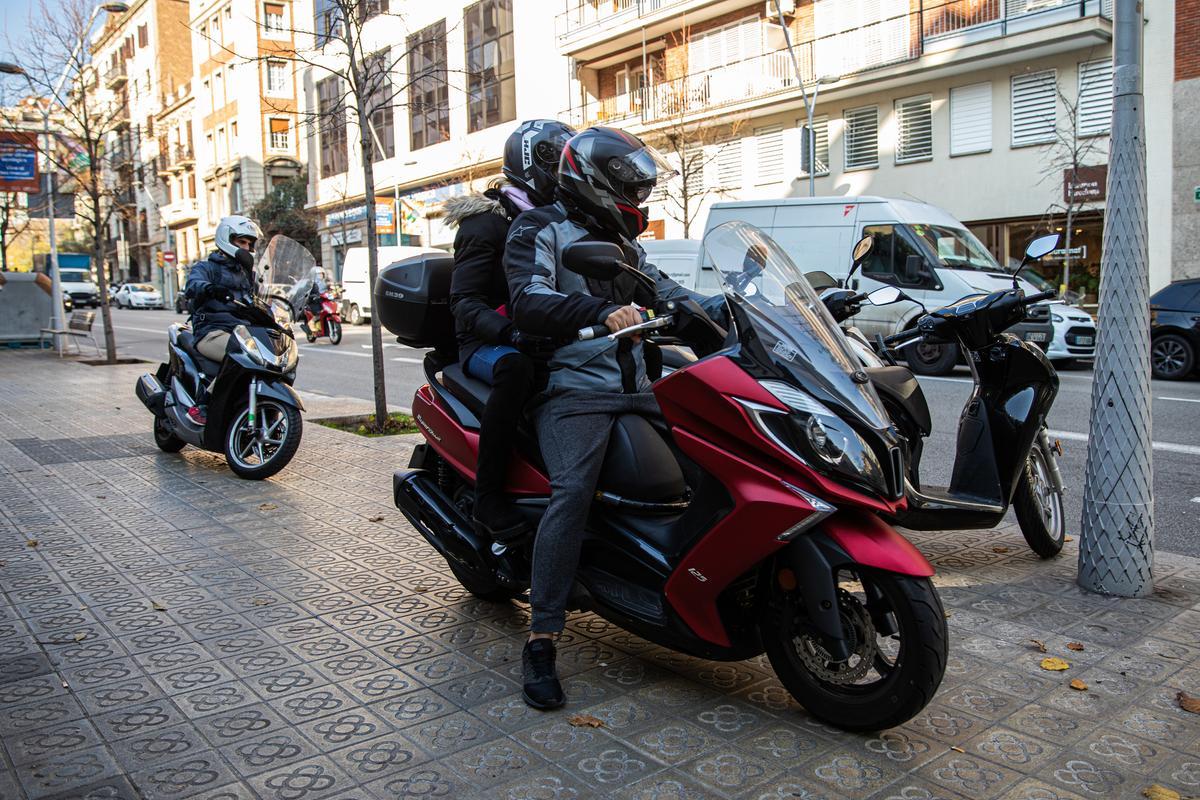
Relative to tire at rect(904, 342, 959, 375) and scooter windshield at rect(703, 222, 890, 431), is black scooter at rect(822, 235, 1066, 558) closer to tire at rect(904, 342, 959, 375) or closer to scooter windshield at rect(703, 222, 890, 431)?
scooter windshield at rect(703, 222, 890, 431)

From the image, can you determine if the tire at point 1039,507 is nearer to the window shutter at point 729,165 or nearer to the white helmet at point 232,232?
the white helmet at point 232,232

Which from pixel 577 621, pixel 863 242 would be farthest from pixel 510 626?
pixel 863 242

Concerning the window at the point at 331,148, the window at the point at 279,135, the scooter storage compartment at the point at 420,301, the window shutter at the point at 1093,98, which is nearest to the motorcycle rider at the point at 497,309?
the scooter storage compartment at the point at 420,301

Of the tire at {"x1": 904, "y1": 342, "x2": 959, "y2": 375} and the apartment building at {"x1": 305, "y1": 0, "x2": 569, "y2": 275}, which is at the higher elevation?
the apartment building at {"x1": 305, "y1": 0, "x2": 569, "y2": 275}

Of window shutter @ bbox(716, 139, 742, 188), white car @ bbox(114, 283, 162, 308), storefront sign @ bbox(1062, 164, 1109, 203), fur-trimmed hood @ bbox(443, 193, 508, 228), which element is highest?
window shutter @ bbox(716, 139, 742, 188)

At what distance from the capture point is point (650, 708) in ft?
11.0

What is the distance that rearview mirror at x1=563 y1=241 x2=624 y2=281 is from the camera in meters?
2.96

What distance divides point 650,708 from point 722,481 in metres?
0.82

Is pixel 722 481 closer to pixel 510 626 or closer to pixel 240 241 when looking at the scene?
pixel 510 626

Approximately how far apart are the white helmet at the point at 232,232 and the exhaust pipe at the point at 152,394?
138cm

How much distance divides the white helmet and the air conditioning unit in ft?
76.3

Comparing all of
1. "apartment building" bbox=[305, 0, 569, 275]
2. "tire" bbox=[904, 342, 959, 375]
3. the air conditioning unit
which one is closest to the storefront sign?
"tire" bbox=[904, 342, 959, 375]

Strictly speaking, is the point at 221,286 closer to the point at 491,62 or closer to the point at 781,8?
the point at 781,8

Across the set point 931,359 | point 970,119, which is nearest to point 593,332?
point 931,359
